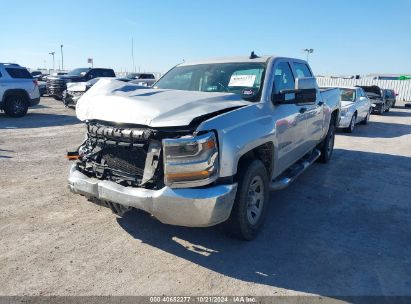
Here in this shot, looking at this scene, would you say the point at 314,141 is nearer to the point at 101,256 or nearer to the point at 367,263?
the point at 367,263

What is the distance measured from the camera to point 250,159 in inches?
143

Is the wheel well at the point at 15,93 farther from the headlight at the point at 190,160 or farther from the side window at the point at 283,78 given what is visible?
the headlight at the point at 190,160

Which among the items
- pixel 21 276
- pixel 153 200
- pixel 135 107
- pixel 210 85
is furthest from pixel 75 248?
pixel 210 85

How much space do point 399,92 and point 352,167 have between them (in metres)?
31.2

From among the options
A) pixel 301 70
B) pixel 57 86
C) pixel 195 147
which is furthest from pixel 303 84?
pixel 57 86

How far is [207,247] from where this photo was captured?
11.9 ft

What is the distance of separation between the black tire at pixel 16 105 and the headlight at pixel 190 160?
12523 millimetres

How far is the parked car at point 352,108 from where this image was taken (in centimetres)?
1130

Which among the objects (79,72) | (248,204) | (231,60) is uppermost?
(79,72)

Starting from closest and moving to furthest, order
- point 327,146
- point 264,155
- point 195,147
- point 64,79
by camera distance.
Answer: point 195,147, point 264,155, point 327,146, point 64,79

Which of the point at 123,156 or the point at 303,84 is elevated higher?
the point at 303,84

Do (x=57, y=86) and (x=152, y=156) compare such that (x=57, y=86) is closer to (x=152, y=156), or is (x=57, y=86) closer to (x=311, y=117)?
(x=311, y=117)

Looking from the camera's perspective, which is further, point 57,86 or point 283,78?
point 57,86

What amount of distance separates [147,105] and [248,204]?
4.77 feet
